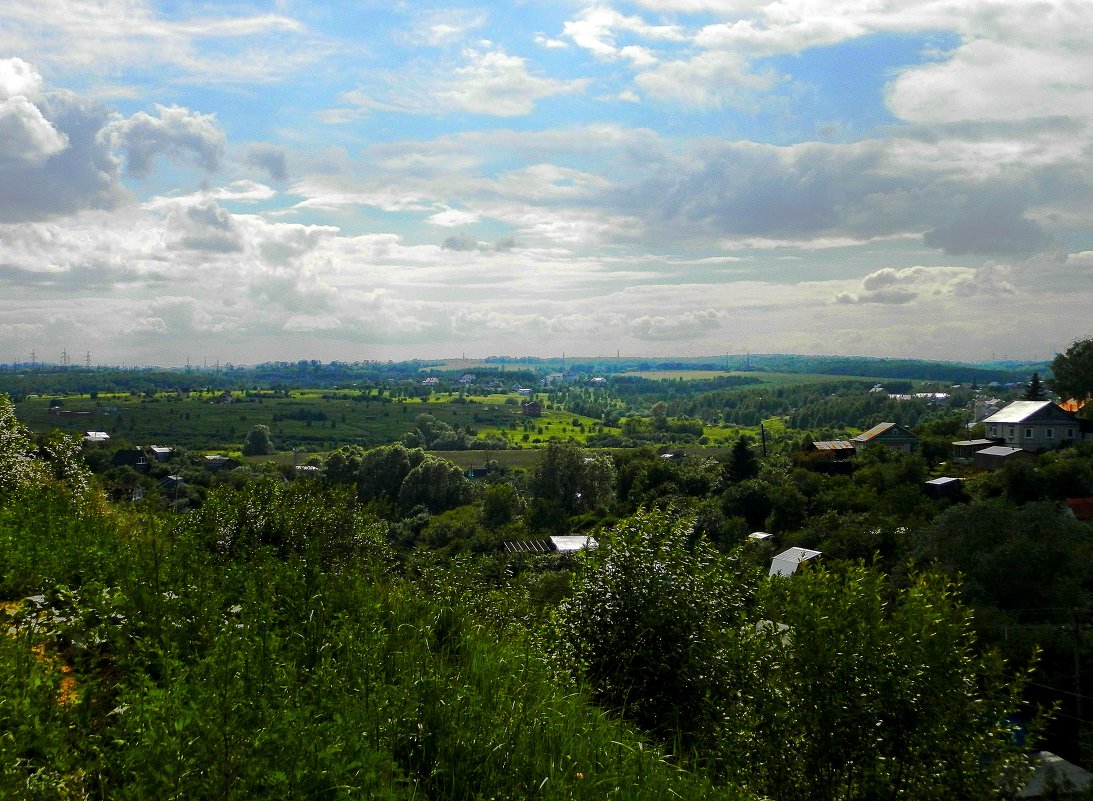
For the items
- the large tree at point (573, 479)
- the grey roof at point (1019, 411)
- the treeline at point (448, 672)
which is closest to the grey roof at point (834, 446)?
the grey roof at point (1019, 411)

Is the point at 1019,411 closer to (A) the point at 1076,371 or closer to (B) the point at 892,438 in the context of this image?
(A) the point at 1076,371

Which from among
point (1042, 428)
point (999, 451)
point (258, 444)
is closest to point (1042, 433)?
point (1042, 428)

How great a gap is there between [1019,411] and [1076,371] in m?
7.69

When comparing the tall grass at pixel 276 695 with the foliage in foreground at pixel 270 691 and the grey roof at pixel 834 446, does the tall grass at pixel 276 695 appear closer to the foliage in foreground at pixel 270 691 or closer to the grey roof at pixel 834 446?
the foliage in foreground at pixel 270 691

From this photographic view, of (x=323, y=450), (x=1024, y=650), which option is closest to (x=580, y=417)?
(x=323, y=450)

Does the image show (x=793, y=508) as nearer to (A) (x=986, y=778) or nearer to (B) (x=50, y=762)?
(A) (x=986, y=778)

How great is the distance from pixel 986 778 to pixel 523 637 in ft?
12.7

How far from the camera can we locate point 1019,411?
5403 cm

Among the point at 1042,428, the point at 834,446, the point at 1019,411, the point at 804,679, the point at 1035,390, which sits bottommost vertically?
the point at 834,446

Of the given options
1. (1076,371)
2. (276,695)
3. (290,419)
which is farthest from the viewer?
(290,419)

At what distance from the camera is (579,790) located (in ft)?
13.8

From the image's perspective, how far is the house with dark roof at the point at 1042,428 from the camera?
5178 cm

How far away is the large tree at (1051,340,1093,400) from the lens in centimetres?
5728

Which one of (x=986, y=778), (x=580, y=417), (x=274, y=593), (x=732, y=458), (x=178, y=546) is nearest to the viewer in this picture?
(x=274, y=593)
